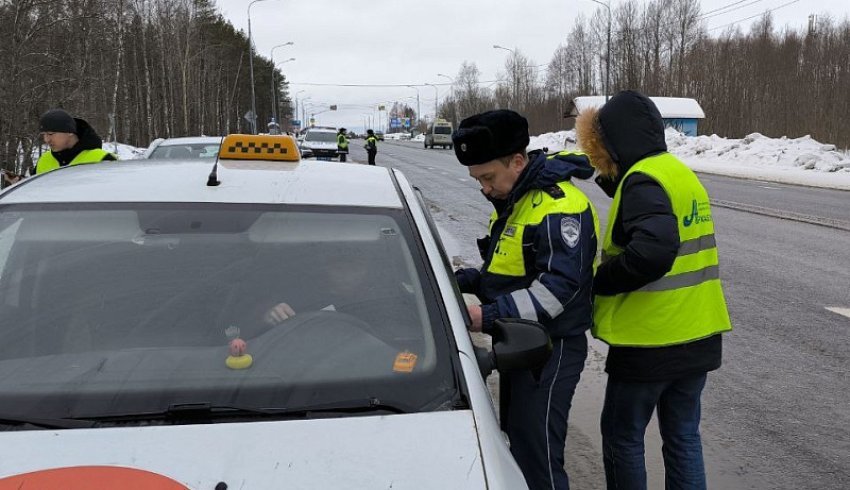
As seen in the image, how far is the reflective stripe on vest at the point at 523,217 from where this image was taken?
2.69 metres

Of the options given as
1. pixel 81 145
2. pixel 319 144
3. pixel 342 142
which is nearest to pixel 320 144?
pixel 319 144

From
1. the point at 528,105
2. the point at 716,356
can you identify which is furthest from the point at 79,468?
the point at 528,105

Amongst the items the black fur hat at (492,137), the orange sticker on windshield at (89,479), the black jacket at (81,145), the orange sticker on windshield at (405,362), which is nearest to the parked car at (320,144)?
the black jacket at (81,145)

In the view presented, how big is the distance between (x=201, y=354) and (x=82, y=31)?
962 inches

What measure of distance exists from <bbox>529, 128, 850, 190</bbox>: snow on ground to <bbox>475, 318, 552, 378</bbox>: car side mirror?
20589 millimetres

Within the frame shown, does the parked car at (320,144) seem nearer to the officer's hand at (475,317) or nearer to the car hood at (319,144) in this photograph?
the car hood at (319,144)

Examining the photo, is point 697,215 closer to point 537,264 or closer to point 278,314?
point 537,264

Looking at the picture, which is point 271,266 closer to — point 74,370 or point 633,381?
point 74,370

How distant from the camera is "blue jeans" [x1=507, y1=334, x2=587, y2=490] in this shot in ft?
9.27

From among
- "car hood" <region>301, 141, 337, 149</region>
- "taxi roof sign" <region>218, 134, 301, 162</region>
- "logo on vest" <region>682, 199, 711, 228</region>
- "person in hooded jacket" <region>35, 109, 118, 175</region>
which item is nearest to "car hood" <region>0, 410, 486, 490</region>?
"logo on vest" <region>682, 199, 711, 228</region>

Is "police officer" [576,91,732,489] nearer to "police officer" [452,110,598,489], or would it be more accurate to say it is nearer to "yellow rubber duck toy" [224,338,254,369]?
Result: "police officer" [452,110,598,489]

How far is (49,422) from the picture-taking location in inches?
71.7

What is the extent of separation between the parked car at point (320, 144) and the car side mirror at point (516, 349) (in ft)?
106

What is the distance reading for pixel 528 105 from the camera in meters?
90.8
